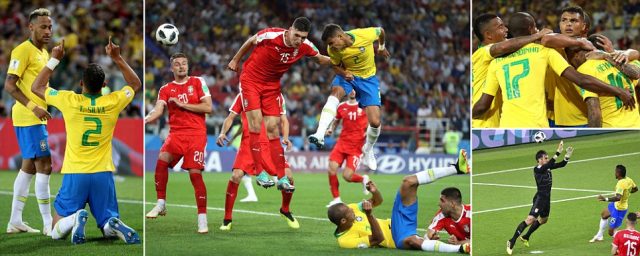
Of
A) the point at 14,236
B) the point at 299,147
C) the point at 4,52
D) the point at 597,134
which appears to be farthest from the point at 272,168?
the point at 4,52

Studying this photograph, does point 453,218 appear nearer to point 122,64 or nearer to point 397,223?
point 397,223

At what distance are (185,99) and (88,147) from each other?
1.22 meters

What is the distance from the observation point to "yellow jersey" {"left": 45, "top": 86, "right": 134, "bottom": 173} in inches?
246

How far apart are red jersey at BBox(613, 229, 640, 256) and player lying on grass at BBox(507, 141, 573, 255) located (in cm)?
40

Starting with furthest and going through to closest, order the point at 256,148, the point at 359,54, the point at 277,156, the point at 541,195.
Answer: the point at 359,54 < the point at 256,148 < the point at 277,156 < the point at 541,195

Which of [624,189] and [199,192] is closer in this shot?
[624,189]

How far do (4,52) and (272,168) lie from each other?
1289 cm

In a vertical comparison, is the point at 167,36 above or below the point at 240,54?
above

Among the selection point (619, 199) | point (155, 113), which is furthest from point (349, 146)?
point (619, 199)

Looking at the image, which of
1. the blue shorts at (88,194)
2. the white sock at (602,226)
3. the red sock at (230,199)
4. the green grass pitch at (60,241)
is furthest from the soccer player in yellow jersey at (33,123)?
the white sock at (602,226)

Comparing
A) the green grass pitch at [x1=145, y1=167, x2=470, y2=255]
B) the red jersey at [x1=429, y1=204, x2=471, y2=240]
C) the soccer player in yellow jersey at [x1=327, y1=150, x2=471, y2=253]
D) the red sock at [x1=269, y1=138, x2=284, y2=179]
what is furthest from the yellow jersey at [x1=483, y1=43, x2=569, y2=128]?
the red sock at [x1=269, y1=138, x2=284, y2=179]

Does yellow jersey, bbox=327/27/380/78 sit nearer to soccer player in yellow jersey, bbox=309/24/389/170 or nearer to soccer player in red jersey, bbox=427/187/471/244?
soccer player in yellow jersey, bbox=309/24/389/170

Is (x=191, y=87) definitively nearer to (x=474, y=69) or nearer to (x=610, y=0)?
(x=474, y=69)

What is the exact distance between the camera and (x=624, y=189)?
4.43m
